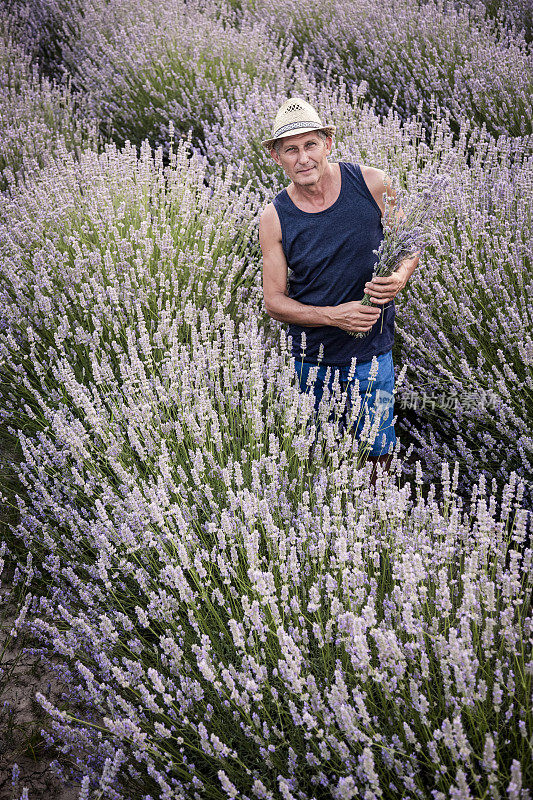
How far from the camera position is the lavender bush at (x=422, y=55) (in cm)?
443

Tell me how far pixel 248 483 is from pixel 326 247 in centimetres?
97

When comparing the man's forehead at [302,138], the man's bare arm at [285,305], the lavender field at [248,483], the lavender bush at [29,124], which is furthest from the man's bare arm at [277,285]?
the lavender bush at [29,124]

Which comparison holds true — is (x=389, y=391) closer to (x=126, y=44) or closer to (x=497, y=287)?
(x=497, y=287)

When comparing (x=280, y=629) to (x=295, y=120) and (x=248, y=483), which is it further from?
(x=295, y=120)

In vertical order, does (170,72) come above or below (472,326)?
above

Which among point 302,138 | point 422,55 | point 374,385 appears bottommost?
point 374,385

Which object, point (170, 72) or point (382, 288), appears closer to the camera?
point (382, 288)

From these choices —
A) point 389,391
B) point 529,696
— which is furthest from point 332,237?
point 529,696

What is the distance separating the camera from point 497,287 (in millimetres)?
2654

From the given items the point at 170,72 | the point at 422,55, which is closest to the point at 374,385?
the point at 422,55

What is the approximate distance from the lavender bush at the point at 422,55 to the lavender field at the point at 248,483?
0.04 m

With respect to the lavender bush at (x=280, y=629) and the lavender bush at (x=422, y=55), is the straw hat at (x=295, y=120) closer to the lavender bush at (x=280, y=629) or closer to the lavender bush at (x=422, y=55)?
the lavender bush at (x=280, y=629)

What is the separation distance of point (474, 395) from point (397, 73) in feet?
12.1

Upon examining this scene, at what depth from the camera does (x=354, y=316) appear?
2.36m
